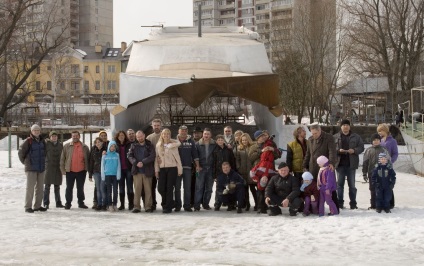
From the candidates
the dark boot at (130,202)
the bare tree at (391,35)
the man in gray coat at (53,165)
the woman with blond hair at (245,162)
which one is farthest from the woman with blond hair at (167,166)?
the bare tree at (391,35)

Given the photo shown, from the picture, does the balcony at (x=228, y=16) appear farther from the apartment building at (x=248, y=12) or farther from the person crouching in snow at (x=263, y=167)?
the person crouching in snow at (x=263, y=167)

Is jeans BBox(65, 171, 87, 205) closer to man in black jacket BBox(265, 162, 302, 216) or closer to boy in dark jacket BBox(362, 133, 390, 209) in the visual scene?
man in black jacket BBox(265, 162, 302, 216)

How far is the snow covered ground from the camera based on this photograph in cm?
683

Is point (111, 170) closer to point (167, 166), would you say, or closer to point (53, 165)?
point (167, 166)

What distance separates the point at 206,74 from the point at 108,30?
292 feet

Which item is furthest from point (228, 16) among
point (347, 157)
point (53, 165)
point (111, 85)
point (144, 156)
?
point (144, 156)

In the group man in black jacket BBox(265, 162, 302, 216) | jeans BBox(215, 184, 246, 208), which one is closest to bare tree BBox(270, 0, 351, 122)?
jeans BBox(215, 184, 246, 208)

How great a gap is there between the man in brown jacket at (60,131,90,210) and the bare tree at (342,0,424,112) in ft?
84.0

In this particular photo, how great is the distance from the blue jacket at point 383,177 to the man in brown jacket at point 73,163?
505 cm

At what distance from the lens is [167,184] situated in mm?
10289

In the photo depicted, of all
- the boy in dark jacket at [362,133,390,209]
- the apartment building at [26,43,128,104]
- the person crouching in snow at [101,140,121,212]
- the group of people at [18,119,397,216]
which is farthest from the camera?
the apartment building at [26,43,128,104]

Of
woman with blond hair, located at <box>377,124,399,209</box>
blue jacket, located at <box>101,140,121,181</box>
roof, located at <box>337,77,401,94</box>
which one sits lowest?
blue jacket, located at <box>101,140,121,181</box>

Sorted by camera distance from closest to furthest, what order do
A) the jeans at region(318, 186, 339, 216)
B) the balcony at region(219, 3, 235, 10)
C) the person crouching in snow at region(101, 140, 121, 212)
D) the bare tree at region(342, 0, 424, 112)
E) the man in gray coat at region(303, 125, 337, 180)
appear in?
the jeans at region(318, 186, 339, 216)
the man in gray coat at region(303, 125, 337, 180)
the person crouching in snow at region(101, 140, 121, 212)
the bare tree at region(342, 0, 424, 112)
the balcony at region(219, 3, 235, 10)

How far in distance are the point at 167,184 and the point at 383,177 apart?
3576mm
